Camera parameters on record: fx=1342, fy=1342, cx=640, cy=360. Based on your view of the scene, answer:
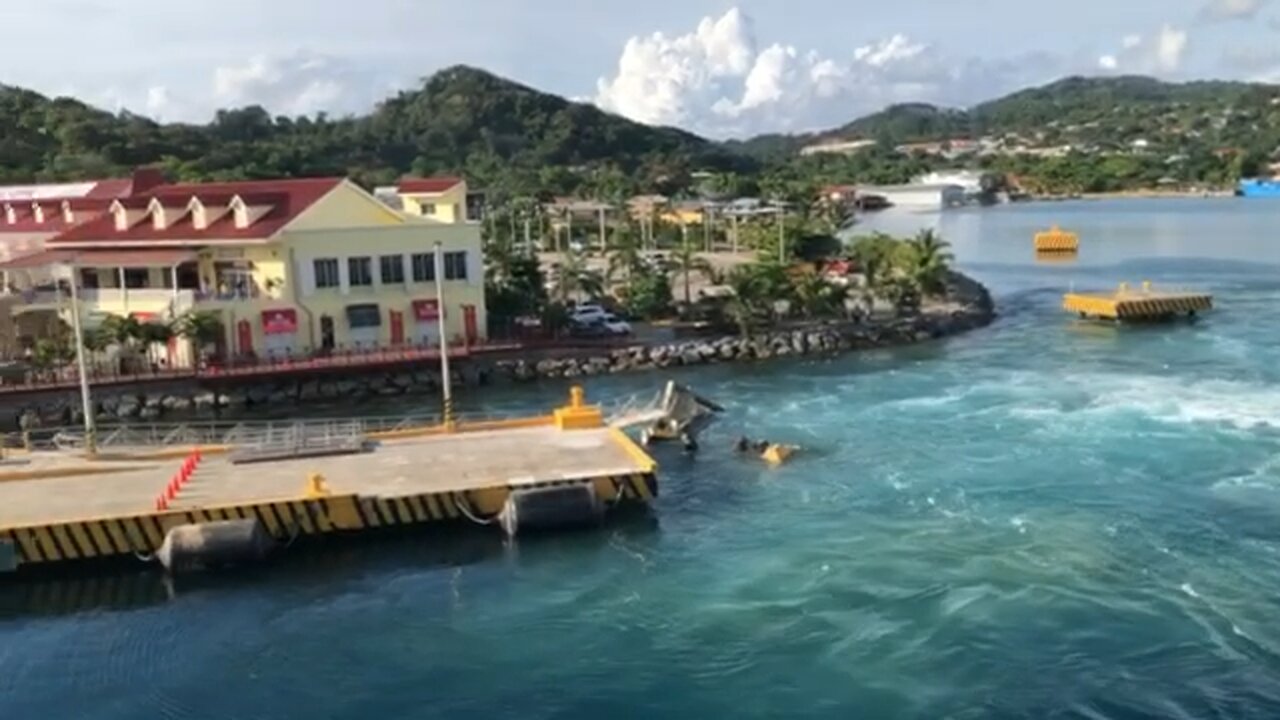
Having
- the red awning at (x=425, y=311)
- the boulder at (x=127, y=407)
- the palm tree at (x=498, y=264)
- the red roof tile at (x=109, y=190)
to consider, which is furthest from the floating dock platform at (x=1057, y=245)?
the boulder at (x=127, y=407)

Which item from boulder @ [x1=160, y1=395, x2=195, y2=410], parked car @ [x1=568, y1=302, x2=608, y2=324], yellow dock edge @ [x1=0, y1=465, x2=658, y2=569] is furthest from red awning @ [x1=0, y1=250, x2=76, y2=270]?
yellow dock edge @ [x1=0, y1=465, x2=658, y2=569]

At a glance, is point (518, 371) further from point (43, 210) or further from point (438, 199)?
point (43, 210)

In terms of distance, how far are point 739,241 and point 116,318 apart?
53.1 metres

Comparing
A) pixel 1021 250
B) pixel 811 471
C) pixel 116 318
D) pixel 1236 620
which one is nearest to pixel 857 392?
pixel 811 471

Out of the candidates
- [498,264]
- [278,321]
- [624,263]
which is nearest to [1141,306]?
[624,263]

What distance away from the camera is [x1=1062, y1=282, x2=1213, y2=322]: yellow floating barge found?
60.5m

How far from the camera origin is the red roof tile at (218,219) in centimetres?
4912

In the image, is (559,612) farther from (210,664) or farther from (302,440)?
(302,440)

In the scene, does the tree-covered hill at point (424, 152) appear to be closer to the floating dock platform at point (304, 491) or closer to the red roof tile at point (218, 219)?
the red roof tile at point (218, 219)

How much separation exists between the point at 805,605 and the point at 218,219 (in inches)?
1346

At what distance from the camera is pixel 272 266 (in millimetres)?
48844

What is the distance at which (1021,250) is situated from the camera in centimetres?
10575

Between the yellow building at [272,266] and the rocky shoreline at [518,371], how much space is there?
6.19 feet

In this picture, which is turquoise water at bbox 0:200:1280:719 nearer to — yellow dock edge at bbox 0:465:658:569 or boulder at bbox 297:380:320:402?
yellow dock edge at bbox 0:465:658:569
